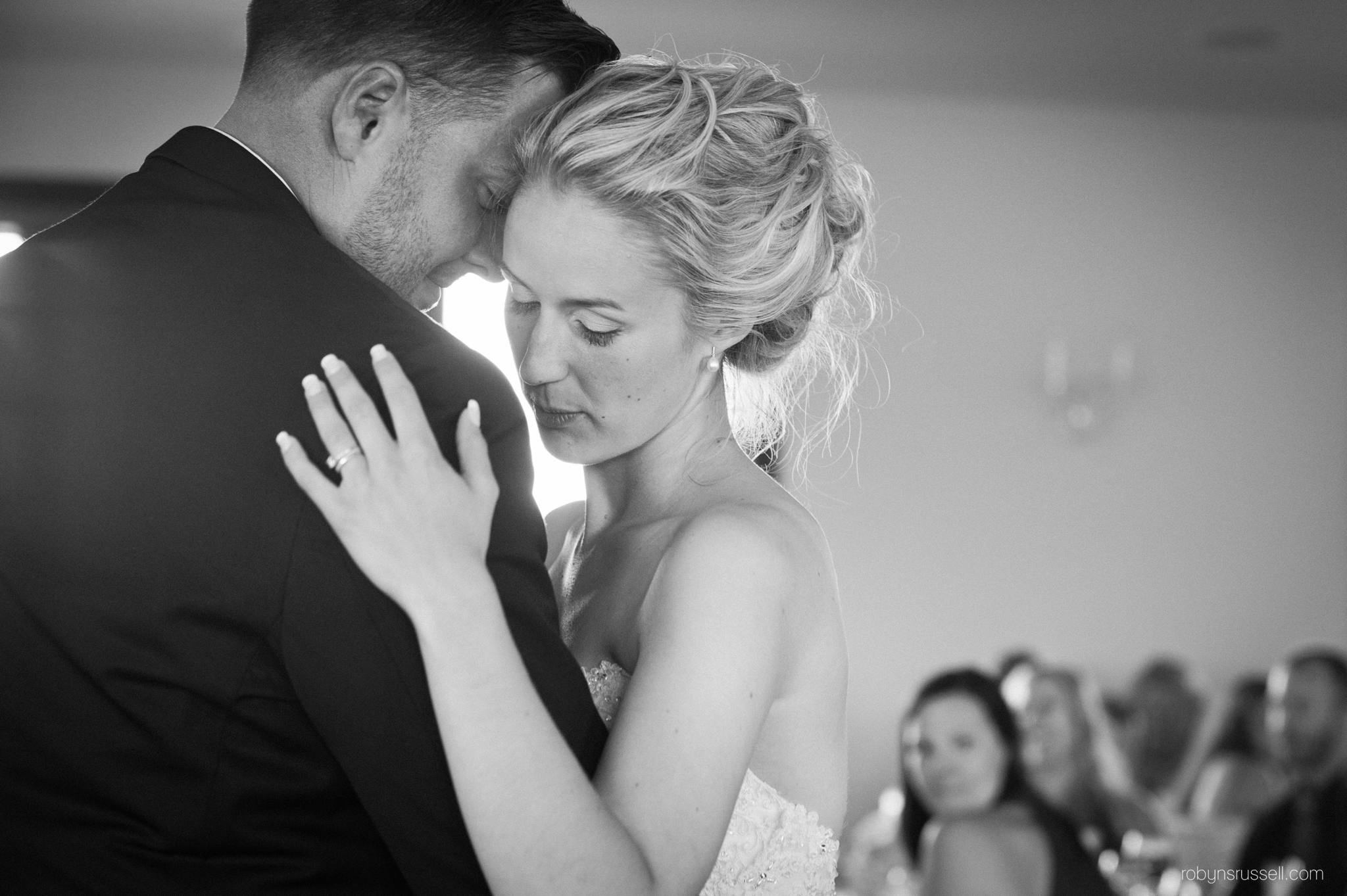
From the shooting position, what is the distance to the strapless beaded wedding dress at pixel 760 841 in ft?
5.31

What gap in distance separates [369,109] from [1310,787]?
409 centimetres

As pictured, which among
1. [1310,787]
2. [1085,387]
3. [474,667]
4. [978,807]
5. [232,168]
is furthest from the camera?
[1085,387]

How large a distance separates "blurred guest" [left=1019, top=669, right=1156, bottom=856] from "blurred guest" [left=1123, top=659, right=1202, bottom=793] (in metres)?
0.93

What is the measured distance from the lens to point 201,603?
1143 millimetres

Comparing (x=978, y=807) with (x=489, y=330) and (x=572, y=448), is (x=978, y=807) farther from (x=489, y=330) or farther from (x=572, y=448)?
(x=489, y=330)

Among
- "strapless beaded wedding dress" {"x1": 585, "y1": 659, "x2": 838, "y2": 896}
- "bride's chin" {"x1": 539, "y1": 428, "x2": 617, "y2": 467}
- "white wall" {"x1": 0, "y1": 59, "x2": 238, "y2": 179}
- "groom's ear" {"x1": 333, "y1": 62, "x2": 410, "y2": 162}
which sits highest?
"white wall" {"x1": 0, "y1": 59, "x2": 238, "y2": 179}

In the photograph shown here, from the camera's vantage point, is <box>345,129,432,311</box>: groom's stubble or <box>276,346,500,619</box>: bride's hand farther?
<box>345,129,432,311</box>: groom's stubble

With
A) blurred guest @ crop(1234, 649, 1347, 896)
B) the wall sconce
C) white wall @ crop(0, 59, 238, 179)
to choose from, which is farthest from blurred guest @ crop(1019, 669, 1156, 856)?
white wall @ crop(0, 59, 238, 179)

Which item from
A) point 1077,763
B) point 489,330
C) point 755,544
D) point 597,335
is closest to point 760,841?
point 755,544

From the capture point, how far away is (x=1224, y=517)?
6875 mm

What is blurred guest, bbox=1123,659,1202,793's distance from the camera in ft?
20.7

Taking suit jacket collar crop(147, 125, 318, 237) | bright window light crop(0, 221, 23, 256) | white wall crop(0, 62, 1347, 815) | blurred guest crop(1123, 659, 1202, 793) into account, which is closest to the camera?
suit jacket collar crop(147, 125, 318, 237)

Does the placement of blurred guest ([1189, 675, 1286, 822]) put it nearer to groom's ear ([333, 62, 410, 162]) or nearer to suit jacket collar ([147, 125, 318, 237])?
groom's ear ([333, 62, 410, 162])

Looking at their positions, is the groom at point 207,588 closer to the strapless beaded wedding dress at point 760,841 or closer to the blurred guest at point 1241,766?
the strapless beaded wedding dress at point 760,841
